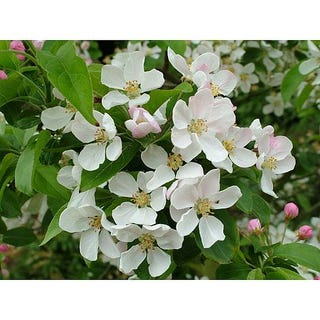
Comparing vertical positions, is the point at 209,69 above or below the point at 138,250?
above

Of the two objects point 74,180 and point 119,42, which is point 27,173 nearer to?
A: point 74,180

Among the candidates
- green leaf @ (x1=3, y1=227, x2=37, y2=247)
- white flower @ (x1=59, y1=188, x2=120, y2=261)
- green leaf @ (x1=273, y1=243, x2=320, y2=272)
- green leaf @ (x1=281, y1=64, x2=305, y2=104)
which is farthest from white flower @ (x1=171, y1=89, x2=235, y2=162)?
green leaf @ (x1=281, y1=64, x2=305, y2=104)

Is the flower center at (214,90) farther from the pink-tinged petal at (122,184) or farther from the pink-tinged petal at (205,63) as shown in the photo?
the pink-tinged petal at (122,184)

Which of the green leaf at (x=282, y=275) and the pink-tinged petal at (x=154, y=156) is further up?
the pink-tinged petal at (x=154, y=156)

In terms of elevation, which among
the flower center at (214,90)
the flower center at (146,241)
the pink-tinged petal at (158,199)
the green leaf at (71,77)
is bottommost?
the flower center at (146,241)

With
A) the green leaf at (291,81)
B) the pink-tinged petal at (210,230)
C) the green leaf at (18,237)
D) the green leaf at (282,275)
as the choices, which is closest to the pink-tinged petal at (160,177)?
the pink-tinged petal at (210,230)
